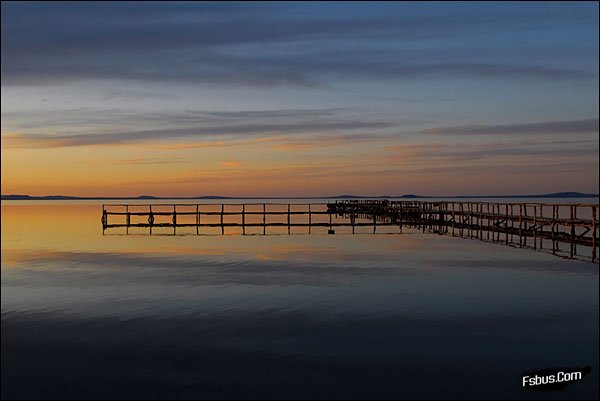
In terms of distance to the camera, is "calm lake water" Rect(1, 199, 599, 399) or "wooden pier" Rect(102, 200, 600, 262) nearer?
"calm lake water" Rect(1, 199, 599, 399)

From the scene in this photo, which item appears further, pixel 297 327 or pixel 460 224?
pixel 460 224

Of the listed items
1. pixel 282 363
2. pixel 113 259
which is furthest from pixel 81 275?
pixel 282 363

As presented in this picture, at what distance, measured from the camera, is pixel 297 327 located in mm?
17844

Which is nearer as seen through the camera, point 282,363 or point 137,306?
point 282,363

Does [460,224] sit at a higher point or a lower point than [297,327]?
higher

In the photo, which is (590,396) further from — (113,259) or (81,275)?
(113,259)

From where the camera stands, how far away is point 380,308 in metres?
20.8

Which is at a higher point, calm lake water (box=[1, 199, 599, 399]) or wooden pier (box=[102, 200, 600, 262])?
wooden pier (box=[102, 200, 600, 262])

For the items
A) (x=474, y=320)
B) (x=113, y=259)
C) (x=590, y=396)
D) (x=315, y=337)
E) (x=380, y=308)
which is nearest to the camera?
(x=590, y=396)

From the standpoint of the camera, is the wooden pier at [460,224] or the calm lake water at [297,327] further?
the wooden pier at [460,224]

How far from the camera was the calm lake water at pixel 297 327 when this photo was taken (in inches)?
509

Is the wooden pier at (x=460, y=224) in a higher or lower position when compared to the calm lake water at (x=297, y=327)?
higher

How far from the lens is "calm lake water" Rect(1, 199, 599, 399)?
42.4 ft

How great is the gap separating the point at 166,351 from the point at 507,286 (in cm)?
1514
